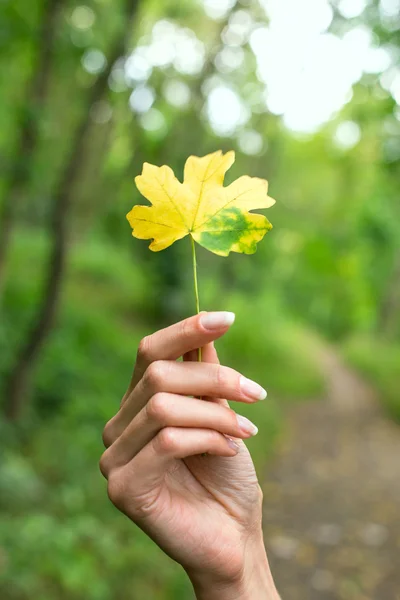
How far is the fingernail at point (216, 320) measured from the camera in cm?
99

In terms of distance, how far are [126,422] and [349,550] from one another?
588 centimetres

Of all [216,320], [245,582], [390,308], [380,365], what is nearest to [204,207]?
[216,320]

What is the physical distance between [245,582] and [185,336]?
2.04 feet

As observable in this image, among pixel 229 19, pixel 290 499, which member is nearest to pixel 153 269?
pixel 229 19

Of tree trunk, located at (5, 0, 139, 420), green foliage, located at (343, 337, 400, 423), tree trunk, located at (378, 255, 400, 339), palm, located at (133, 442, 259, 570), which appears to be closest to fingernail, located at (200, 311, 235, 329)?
palm, located at (133, 442, 259, 570)

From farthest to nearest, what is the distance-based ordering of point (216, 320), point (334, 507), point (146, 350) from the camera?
1. point (334, 507)
2. point (146, 350)
3. point (216, 320)

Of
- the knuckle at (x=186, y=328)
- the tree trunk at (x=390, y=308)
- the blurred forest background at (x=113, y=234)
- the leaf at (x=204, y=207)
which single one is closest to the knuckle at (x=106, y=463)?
the knuckle at (x=186, y=328)

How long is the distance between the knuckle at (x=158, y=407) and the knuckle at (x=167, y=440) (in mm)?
24

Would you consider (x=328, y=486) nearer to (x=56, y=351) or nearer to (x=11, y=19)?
(x=56, y=351)

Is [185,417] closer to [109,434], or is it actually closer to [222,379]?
[222,379]

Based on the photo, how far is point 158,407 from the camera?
104 cm

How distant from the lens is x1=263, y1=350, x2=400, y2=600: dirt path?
5.70 meters

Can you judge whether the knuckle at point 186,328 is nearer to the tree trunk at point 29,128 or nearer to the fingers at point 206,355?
the fingers at point 206,355

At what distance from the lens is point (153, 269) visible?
13945mm
